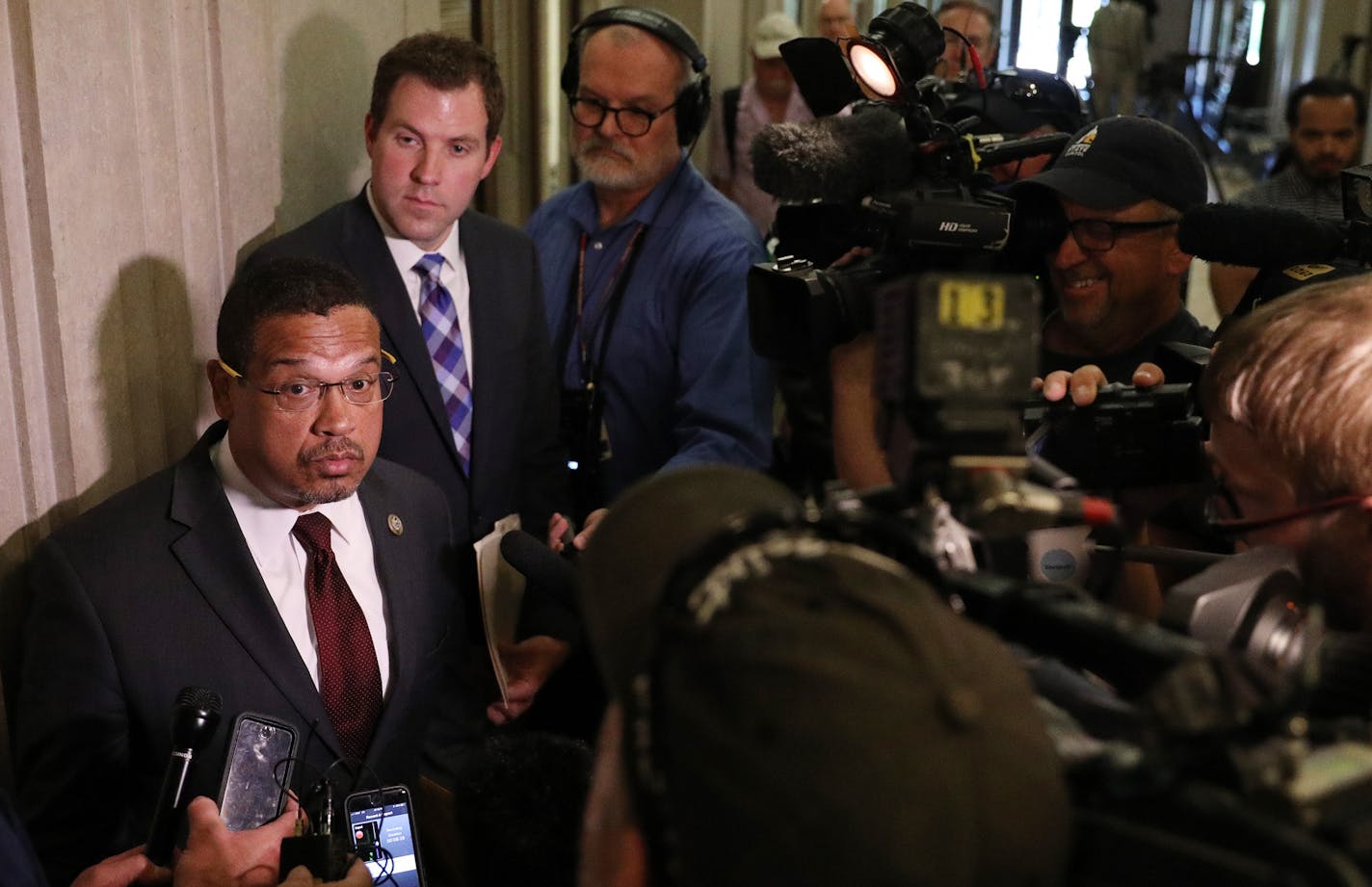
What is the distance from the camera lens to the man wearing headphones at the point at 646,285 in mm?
2783

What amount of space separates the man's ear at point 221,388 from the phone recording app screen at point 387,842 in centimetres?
71

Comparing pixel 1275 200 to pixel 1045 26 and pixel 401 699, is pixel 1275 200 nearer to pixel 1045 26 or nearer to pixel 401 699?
pixel 401 699

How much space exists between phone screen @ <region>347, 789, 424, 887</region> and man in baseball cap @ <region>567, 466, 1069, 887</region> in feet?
3.40

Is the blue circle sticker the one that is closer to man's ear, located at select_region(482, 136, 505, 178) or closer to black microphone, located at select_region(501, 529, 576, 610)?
black microphone, located at select_region(501, 529, 576, 610)

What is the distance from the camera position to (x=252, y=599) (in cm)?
198

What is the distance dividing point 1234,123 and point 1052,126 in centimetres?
988

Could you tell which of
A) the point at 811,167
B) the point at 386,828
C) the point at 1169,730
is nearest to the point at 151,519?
the point at 386,828

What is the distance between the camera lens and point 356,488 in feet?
7.12

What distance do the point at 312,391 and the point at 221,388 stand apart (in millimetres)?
180

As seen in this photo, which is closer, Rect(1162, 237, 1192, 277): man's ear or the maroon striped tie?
the maroon striped tie

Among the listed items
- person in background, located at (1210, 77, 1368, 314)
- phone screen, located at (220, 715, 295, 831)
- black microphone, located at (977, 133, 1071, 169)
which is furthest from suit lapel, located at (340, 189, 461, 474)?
person in background, located at (1210, 77, 1368, 314)

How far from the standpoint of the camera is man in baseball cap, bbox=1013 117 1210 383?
89.0 inches

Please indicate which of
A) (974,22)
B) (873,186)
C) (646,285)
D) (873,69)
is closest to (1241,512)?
(873,186)

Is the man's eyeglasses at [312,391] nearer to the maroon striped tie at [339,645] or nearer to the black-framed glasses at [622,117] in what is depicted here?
the maroon striped tie at [339,645]
